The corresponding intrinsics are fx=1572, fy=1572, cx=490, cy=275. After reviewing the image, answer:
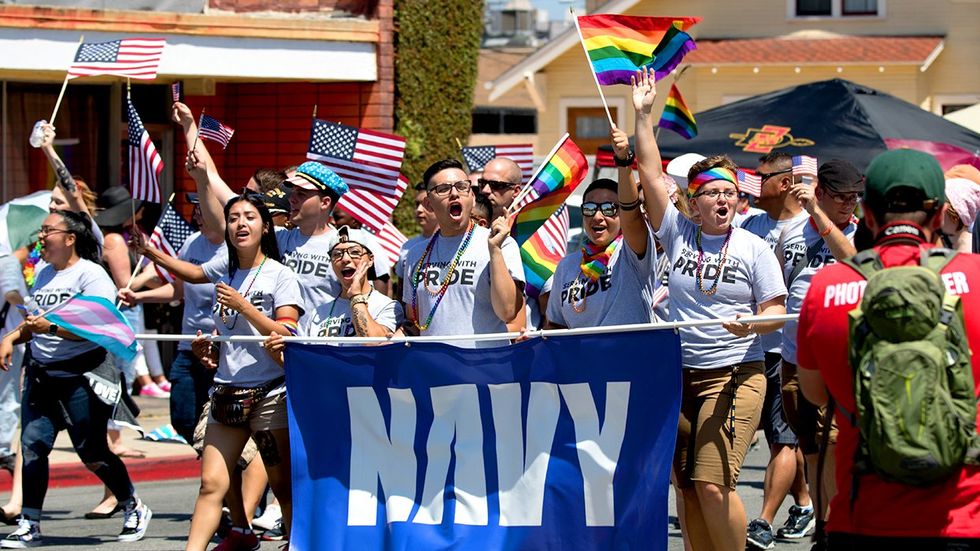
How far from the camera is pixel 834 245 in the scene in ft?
24.9

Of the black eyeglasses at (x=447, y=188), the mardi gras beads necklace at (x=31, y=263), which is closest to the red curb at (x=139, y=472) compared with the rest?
the mardi gras beads necklace at (x=31, y=263)

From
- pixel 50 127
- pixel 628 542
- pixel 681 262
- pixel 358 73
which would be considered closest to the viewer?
pixel 628 542

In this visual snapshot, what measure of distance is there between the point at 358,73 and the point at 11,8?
11.6 feet

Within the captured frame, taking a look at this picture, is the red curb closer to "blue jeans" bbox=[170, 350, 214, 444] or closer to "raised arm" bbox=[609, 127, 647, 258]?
"blue jeans" bbox=[170, 350, 214, 444]

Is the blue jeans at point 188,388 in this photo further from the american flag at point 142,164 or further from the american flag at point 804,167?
the american flag at point 804,167

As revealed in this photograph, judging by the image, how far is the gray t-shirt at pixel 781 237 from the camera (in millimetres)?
8234

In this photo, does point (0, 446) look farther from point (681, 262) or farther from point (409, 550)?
point (681, 262)

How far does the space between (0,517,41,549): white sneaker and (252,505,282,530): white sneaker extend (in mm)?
1265

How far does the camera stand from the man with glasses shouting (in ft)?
23.6

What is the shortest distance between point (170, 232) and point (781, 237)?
12.9 ft

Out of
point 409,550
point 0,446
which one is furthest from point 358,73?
point 409,550

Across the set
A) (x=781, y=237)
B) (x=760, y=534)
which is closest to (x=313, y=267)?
(x=781, y=237)

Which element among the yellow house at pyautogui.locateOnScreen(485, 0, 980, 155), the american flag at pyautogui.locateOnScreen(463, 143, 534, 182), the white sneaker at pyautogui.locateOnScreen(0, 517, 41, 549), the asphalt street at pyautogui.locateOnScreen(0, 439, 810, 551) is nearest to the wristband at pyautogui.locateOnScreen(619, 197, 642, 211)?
the asphalt street at pyautogui.locateOnScreen(0, 439, 810, 551)

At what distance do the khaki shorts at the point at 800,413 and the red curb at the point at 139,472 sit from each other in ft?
18.7
